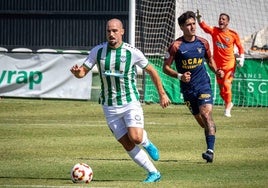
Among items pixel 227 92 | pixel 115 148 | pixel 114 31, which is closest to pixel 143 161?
pixel 114 31

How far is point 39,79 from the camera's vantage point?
2809cm

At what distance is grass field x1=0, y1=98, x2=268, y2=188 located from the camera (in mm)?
12820

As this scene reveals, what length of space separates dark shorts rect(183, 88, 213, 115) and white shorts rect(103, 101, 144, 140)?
2.90m

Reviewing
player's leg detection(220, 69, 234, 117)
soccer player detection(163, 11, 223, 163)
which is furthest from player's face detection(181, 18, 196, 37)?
player's leg detection(220, 69, 234, 117)

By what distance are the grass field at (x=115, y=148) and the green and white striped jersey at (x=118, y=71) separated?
3.58 feet

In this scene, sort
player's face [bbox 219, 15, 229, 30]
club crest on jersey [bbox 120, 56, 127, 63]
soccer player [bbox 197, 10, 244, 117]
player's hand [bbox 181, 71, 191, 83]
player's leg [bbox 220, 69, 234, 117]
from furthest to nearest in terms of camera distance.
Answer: soccer player [bbox 197, 10, 244, 117], player's leg [bbox 220, 69, 234, 117], player's face [bbox 219, 15, 229, 30], player's hand [bbox 181, 71, 191, 83], club crest on jersey [bbox 120, 56, 127, 63]

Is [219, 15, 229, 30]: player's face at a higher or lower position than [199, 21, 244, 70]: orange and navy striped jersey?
higher

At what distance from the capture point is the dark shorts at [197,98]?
1541cm

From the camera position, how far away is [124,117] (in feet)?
41.3

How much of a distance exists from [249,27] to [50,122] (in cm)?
1038

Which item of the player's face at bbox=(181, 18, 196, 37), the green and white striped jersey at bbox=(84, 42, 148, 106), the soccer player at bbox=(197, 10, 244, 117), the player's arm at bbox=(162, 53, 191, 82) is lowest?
the soccer player at bbox=(197, 10, 244, 117)

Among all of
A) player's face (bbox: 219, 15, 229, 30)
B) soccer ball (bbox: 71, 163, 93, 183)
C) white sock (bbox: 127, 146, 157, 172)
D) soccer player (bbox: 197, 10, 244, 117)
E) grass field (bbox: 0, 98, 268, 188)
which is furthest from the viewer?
soccer player (bbox: 197, 10, 244, 117)

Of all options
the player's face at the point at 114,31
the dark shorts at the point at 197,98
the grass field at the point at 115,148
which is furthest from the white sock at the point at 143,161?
the dark shorts at the point at 197,98

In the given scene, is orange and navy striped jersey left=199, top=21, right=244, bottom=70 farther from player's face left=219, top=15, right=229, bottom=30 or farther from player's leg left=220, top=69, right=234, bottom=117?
player's face left=219, top=15, right=229, bottom=30
